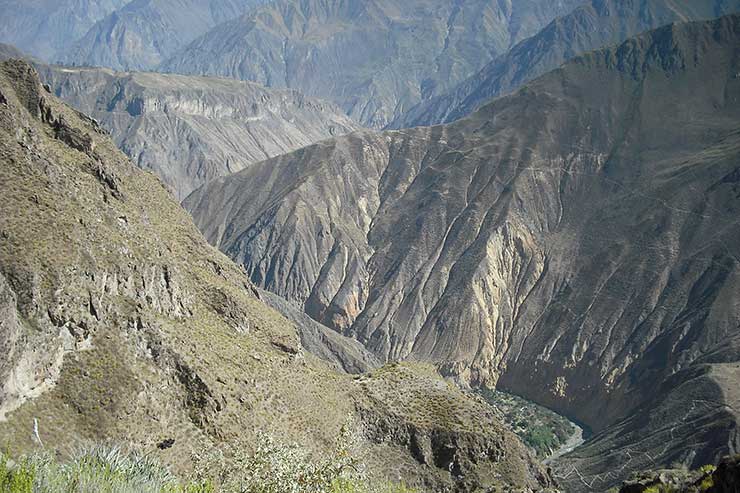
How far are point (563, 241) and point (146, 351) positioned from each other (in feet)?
323

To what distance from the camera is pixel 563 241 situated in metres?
128

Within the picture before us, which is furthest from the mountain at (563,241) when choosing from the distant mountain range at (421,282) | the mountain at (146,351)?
the mountain at (146,351)

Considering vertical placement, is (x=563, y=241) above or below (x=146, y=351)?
above

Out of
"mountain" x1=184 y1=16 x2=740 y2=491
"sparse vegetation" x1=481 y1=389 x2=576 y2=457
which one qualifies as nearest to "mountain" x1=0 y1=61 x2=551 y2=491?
"mountain" x1=184 y1=16 x2=740 y2=491

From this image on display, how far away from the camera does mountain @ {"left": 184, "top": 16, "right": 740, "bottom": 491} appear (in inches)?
3757

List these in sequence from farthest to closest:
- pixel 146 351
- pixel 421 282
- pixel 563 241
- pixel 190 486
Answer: pixel 421 282 < pixel 563 241 < pixel 146 351 < pixel 190 486

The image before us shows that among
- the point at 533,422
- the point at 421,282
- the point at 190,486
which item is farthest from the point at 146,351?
the point at 421,282

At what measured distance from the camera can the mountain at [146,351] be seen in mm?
36031

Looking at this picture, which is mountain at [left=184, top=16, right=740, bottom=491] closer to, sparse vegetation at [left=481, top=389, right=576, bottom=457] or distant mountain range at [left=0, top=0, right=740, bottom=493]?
distant mountain range at [left=0, top=0, right=740, bottom=493]

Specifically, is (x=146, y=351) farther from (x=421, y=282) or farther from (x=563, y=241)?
(x=563, y=241)

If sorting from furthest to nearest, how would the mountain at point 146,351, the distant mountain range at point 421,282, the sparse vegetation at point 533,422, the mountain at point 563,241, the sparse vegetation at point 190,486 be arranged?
the mountain at point 563,241 → the sparse vegetation at point 533,422 → the distant mountain range at point 421,282 → the mountain at point 146,351 → the sparse vegetation at point 190,486

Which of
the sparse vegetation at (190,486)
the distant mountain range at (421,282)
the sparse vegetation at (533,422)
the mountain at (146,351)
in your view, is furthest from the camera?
the sparse vegetation at (533,422)

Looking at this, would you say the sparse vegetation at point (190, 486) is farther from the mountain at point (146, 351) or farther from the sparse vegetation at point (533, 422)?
the sparse vegetation at point (533, 422)

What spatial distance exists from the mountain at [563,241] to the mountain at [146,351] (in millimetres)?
30698
